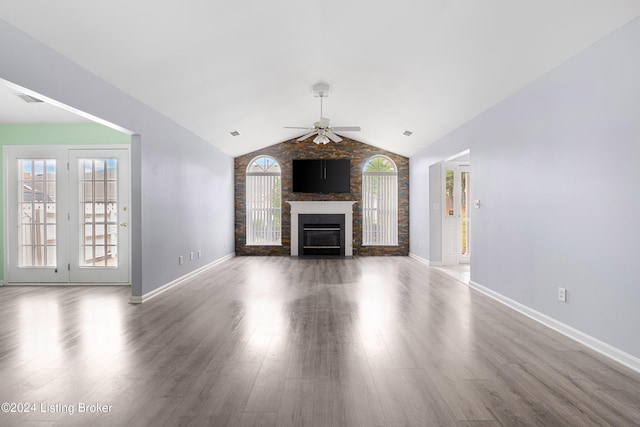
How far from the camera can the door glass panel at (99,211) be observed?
566cm

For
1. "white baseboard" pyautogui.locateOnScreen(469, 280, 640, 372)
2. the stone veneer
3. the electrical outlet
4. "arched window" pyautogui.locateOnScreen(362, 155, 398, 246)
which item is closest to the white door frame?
the stone veneer

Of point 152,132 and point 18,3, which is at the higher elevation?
point 18,3

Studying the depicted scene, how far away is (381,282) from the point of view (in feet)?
19.7

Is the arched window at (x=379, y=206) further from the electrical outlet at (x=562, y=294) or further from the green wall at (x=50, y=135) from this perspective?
the electrical outlet at (x=562, y=294)

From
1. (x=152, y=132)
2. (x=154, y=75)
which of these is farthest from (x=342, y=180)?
(x=154, y=75)

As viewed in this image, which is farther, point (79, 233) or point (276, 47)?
point (79, 233)

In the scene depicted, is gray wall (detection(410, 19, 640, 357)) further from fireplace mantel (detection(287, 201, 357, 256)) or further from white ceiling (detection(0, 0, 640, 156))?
fireplace mantel (detection(287, 201, 357, 256))

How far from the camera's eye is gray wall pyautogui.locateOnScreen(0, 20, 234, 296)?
2.96 metres

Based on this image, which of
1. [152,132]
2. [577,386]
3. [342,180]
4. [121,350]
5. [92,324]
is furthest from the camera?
[342,180]

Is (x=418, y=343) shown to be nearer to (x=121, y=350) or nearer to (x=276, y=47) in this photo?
(x=121, y=350)

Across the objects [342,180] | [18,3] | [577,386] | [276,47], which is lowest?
[577,386]

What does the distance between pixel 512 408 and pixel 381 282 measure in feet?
12.7

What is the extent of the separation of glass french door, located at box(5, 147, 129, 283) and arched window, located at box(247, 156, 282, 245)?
14.1 ft

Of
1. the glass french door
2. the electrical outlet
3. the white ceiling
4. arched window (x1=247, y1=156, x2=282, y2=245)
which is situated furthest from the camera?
arched window (x1=247, y1=156, x2=282, y2=245)
